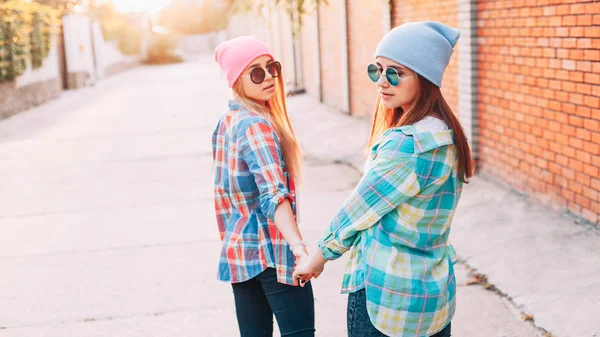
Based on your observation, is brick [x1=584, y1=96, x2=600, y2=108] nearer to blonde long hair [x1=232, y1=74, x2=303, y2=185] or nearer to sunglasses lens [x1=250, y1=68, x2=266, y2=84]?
blonde long hair [x1=232, y1=74, x2=303, y2=185]

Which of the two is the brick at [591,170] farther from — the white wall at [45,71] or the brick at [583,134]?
the white wall at [45,71]

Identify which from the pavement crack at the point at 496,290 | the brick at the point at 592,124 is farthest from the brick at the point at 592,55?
the pavement crack at the point at 496,290

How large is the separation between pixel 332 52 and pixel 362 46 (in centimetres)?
249

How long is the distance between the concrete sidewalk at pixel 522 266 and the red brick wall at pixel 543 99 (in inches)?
9.5

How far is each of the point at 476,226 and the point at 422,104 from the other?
356 centimetres

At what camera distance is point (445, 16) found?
795cm

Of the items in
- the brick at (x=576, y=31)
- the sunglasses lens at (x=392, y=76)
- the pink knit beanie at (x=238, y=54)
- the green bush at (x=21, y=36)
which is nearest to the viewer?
the sunglasses lens at (x=392, y=76)

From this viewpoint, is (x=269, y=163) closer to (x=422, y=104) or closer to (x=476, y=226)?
(x=422, y=104)

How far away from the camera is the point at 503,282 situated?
14.3 feet

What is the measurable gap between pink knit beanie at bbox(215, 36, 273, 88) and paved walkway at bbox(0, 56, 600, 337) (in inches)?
71.2

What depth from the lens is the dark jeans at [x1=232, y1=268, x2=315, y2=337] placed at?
264cm

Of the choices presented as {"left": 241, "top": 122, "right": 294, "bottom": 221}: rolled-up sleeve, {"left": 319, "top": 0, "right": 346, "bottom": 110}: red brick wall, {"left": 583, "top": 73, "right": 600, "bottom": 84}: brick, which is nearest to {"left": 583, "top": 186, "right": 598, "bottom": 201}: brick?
{"left": 583, "top": 73, "right": 600, "bottom": 84}: brick

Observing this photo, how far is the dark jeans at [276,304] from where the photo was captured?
8.65ft

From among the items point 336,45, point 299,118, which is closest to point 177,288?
point 299,118
